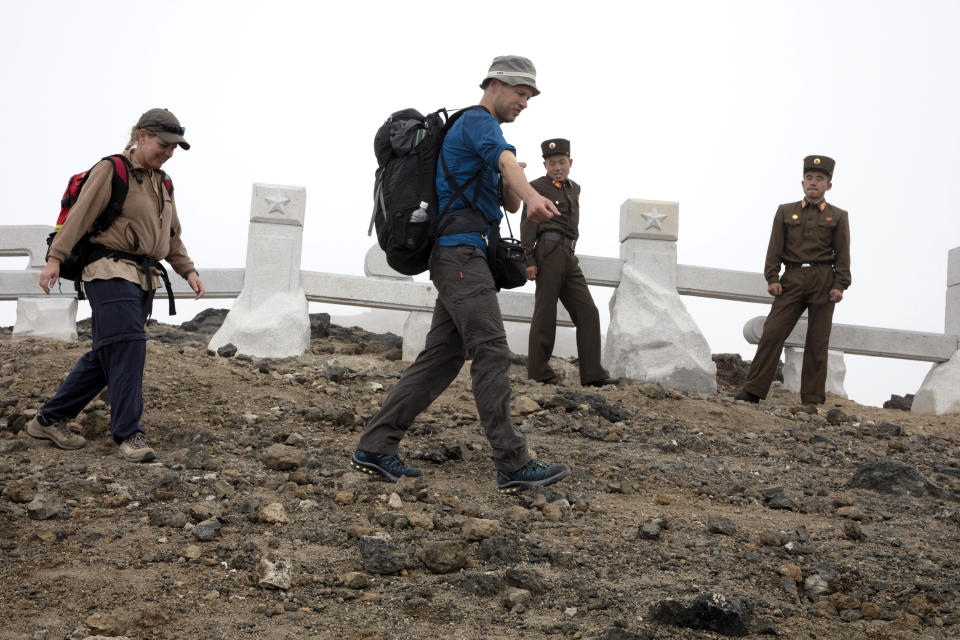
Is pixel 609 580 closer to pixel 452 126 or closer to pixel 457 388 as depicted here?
pixel 452 126

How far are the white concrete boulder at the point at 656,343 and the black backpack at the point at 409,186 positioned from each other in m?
5.03

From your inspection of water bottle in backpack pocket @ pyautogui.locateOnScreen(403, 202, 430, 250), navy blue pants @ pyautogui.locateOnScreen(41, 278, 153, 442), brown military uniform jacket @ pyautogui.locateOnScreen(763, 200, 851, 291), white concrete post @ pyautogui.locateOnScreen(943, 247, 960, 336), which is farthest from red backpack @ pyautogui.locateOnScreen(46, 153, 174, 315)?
white concrete post @ pyautogui.locateOnScreen(943, 247, 960, 336)

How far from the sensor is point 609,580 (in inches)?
142

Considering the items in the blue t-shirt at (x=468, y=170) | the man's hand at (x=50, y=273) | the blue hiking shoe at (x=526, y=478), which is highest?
the blue t-shirt at (x=468, y=170)

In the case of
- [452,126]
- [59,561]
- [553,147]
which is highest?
[553,147]

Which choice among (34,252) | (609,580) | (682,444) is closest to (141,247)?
(609,580)

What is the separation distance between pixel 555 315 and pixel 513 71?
3.95 metres

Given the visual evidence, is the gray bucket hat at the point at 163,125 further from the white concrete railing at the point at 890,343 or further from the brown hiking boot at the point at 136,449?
the white concrete railing at the point at 890,343

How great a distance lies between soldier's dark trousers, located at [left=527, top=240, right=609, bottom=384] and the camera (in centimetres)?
813

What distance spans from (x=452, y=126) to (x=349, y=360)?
4.52m

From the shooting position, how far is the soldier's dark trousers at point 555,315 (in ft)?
26.7

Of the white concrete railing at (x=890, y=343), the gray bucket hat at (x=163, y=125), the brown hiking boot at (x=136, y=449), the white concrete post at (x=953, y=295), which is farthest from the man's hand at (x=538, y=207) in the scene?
the white concrete post at (x=953, y=295)

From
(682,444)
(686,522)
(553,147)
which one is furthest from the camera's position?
(553,147)

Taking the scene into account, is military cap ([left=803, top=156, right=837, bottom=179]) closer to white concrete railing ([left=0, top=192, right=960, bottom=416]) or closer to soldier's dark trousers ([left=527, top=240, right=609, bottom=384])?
white concrete railing ([left=0, top=192, right=960, bottom=416])
